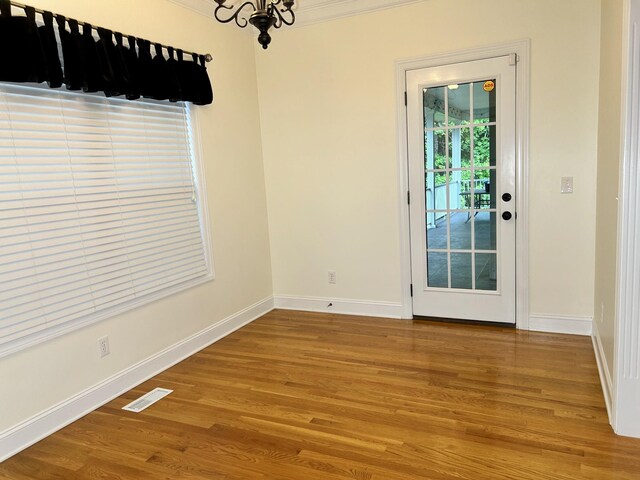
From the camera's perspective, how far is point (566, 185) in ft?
11.3

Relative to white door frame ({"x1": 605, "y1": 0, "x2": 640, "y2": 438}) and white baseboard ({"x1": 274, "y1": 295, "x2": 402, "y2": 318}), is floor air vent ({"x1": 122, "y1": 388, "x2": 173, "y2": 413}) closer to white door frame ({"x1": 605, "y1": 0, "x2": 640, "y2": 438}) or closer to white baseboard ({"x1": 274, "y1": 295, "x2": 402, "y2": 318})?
white baseboard ({"x1": 274, "y1": 295, "x2": 402, "y2": 318})

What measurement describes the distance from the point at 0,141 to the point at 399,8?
10.2 feet

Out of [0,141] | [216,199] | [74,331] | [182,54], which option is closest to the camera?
[0,141]

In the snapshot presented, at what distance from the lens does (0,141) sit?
2314mm

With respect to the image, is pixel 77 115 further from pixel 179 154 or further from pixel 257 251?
pixel 257 251

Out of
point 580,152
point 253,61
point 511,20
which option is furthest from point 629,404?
point 253,61

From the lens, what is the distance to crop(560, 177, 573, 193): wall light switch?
3.44 meters

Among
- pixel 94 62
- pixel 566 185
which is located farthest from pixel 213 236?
pixel 566 185

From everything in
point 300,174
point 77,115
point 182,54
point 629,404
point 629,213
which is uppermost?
point 182,54

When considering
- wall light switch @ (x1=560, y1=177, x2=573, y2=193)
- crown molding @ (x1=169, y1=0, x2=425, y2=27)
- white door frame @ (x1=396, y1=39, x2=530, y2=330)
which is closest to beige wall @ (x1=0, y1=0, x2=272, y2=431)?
crown molding @ (x1=169, y1=0, x2=425, y2=27)

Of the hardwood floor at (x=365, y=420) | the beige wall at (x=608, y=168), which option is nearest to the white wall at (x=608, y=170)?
the beige wall at (x=608, y=168)

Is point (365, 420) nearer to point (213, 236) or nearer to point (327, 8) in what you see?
point (213, 236)

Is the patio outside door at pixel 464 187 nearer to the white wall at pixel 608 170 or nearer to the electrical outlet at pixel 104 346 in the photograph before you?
the white wall at pixel 608 170

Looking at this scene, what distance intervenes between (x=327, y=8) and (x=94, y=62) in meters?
2.19
